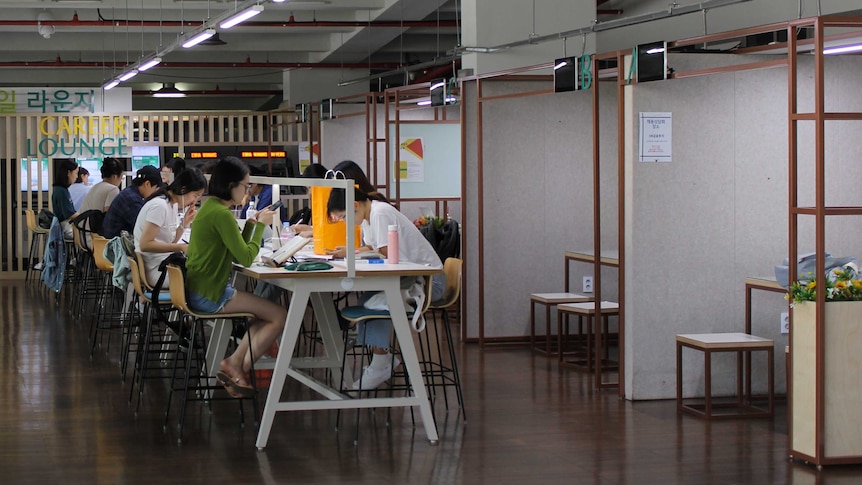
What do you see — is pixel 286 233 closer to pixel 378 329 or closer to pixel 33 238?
pixel 378 329

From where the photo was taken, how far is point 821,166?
198 inches

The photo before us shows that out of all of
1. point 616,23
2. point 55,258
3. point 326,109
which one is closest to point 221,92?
point 326,109

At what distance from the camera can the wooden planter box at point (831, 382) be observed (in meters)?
5.13

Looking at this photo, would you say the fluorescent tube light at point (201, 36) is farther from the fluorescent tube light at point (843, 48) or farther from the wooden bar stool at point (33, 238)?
the fluorescent tube light at point (843, 48)

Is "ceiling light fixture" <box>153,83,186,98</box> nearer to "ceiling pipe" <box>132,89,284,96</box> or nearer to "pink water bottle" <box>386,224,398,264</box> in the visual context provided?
"ceiling pipe" <box>132,89,284,96</box>

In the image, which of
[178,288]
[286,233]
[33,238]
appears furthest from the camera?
[33,238]

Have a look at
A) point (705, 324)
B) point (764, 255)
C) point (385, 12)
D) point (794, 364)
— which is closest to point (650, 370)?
point (705, 324)

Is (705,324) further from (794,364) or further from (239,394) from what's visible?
(239,394)

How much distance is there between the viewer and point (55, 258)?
12.8m

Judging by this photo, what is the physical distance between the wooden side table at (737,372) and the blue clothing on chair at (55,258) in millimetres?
8232

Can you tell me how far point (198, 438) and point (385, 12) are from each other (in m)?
8.03

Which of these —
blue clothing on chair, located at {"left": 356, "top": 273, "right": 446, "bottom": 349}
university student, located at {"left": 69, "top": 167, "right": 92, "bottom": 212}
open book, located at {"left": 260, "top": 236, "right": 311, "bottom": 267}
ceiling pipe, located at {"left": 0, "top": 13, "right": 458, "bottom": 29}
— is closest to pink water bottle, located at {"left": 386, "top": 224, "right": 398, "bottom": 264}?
blue clothing on chair, located at {"left": 356, "top": 273, "right": 446, "bottom": 349}

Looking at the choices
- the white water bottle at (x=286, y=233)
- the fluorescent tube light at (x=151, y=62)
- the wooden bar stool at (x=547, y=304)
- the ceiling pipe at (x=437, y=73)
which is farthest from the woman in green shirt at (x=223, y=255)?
the ceiling pipe at (x=437, y=73)

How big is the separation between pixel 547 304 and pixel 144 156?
8979mm
